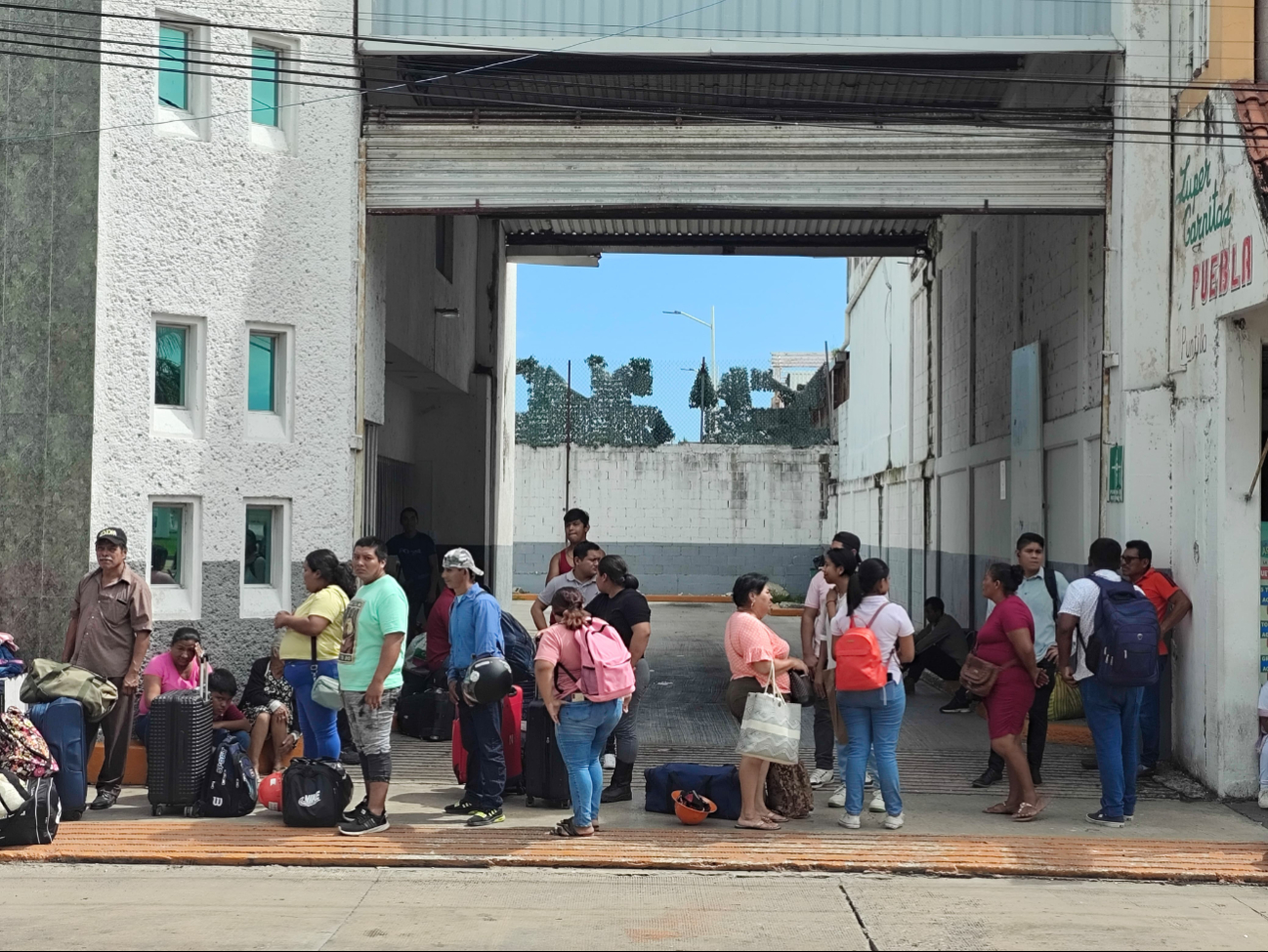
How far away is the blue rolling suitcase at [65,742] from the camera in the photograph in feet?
30.8

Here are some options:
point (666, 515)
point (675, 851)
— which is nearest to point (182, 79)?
point (675, 851)

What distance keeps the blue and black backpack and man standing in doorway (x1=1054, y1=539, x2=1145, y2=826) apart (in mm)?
47

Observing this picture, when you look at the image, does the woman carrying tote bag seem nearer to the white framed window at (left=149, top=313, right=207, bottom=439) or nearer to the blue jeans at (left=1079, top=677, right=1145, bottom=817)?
the blue jeans at (left=1079, top=677, right=1145, bottom=817)

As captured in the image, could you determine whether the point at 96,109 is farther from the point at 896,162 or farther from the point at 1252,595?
the point at 1252,595

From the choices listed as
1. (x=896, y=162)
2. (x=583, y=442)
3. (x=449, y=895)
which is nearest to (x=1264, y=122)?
(x=896, y=162)

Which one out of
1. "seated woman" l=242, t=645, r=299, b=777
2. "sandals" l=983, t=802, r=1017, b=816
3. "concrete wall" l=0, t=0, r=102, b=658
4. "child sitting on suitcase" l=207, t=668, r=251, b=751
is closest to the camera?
"sandals" l=983, t=802, r=1017, b=816

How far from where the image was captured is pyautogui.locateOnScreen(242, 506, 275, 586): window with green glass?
1206 centimetres

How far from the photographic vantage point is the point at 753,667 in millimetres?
9203

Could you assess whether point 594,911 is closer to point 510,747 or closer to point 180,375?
point 510,747

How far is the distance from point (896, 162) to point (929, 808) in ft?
17.7

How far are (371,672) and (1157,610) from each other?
569 cm

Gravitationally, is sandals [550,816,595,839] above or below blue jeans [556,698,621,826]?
below

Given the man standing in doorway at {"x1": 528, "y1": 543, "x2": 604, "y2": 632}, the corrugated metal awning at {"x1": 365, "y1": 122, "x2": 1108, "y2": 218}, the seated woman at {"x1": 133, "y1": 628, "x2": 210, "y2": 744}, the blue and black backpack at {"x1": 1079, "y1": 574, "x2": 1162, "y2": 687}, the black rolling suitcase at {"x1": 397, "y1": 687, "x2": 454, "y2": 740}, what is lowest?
the black rolling suitcase at {"x1": 397, "y1": 687, "x2": 454, "y2": 740}

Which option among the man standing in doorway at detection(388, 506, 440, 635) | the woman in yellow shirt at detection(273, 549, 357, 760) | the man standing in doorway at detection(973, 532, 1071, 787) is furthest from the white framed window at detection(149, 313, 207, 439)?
the man standing in doorway at detection(973, 532, 1071, 787)
